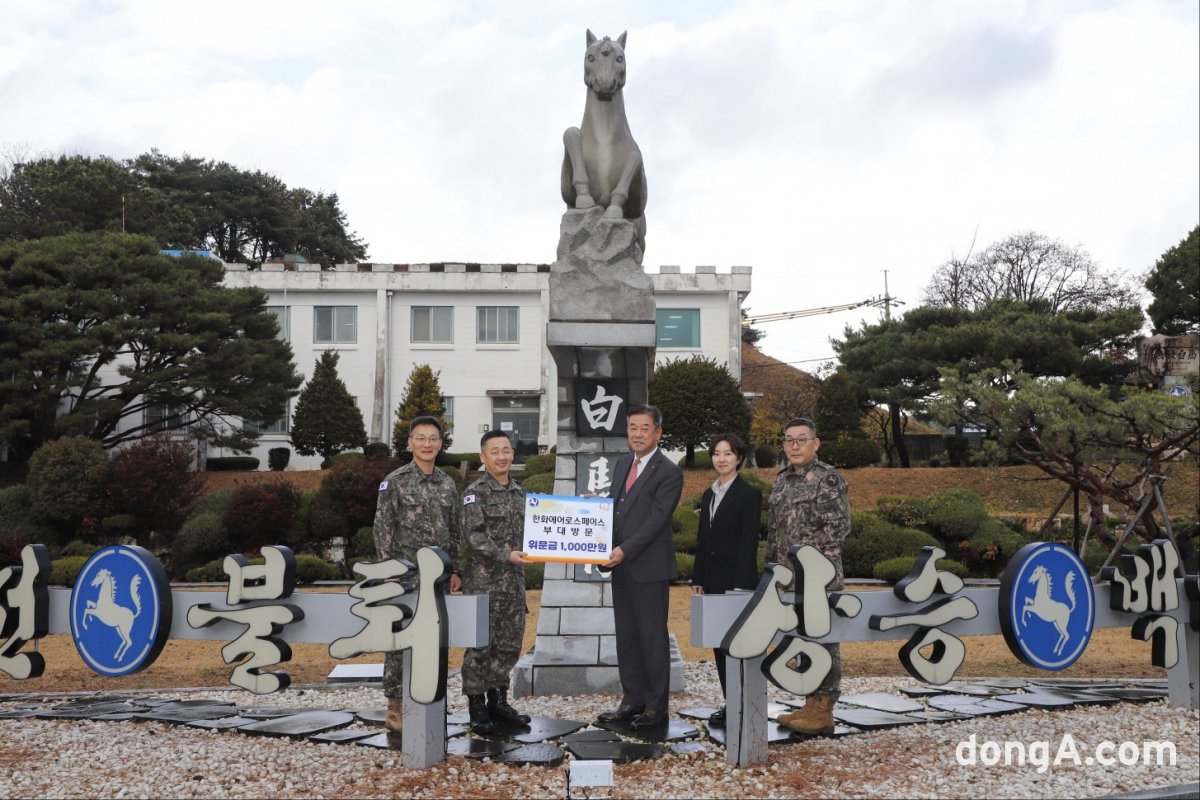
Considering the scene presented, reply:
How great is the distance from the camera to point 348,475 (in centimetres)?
1670

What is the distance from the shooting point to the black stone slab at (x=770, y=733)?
5215 millimetres

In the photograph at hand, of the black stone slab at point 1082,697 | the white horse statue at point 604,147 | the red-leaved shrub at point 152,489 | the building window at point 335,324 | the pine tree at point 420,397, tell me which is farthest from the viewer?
the building window at point 335,324

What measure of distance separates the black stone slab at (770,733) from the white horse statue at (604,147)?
4.09m

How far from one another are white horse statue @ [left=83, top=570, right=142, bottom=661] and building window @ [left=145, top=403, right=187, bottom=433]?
20.2m

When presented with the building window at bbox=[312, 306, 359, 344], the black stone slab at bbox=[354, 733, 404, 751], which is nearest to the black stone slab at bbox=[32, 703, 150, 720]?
the black stone slab at bbox=[354, 733, 404, 751]

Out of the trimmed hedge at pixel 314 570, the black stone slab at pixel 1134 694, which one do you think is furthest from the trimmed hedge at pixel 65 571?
the black stone slab at pixel 1134 694

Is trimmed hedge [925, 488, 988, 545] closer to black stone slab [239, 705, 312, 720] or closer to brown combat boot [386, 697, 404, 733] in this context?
black stone slab [239, 705, 312, 720]

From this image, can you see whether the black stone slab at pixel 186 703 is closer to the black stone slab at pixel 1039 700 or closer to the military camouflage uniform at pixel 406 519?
the military camouflage uniform at pixel 406 519

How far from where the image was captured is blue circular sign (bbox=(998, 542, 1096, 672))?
17.7 ft

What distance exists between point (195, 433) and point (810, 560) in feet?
77.1

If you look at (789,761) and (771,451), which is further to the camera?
(771,451)

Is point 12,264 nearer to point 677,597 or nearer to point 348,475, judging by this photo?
point 348,475

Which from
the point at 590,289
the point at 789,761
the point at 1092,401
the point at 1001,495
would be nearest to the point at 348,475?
the point at 590,289

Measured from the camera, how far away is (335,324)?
3011 centimetres
